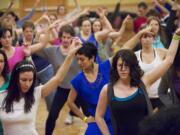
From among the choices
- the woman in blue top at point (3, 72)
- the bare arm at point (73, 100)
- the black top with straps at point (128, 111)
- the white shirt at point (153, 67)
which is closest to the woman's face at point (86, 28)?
the white shirt at point (153, 67)

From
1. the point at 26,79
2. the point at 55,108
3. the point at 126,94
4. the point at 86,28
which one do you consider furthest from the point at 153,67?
the point at 86,28

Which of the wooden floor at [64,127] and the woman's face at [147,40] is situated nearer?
the woman's face at [147,40]

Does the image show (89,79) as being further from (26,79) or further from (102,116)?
(26,79)

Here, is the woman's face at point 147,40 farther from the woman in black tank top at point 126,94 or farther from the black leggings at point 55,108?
the woman in black tank top at point 126,94

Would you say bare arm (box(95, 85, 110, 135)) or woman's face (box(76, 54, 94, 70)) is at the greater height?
woman's face (box(76, 54, 94, 70))

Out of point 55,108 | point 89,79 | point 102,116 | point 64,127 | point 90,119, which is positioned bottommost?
point 64,127

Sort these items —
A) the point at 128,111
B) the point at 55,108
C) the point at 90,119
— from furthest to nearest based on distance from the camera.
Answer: the point at 55,108 → the point at 90,119 → the point at 128,111

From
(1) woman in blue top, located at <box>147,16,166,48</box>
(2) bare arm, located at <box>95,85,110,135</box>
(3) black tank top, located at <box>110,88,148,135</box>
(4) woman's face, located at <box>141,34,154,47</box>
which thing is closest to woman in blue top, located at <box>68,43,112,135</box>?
(2) bare arm, located at <box>95,85,110,135</box>

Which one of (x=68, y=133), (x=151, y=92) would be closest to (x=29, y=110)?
(x=151, y=92)

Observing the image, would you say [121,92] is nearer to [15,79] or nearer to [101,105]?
[101,105]

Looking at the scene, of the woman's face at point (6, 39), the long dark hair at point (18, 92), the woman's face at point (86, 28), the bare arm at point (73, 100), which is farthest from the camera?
the woman's face at point (86, 28)

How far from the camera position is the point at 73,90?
395cm

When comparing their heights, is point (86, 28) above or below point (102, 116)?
above

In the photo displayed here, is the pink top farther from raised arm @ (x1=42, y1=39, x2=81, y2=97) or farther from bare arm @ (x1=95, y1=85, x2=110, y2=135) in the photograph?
bare arm @ (x1=95, y1=85, x2=110, y2=135)
